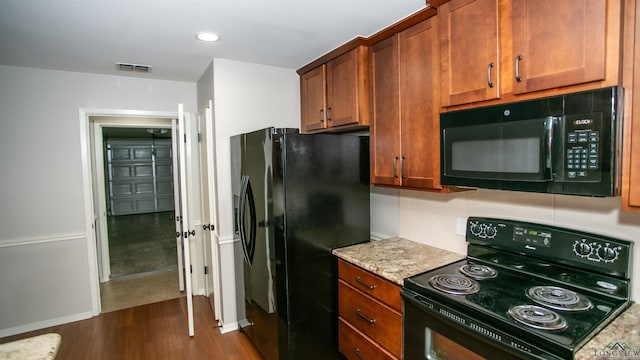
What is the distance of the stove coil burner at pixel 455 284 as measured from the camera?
58.5 inches

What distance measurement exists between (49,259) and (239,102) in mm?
2337

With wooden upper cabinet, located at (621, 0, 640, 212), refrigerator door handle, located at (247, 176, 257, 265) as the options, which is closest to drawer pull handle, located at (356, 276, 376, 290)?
refrigerator door handle, located at (247, 176, 257, 265)

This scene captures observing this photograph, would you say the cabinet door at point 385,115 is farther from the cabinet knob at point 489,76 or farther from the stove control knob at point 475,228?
the cabinet knob at point 489,76

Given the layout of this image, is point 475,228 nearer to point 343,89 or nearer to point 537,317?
point 537,317

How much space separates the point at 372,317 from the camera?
192 cm

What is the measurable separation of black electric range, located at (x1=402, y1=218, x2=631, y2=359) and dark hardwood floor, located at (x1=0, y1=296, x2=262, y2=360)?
1.72 meters

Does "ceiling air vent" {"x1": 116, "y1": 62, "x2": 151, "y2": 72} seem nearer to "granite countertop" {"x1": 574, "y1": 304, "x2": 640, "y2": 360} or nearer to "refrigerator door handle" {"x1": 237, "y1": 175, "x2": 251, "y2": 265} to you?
"refrigerator door handle" {"x1": 237, "y1": 175, "x2": 251, "y2": 265}

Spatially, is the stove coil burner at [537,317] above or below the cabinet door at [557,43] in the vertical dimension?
below

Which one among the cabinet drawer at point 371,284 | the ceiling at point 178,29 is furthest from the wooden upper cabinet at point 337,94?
the cabinet drawer at point 371,284

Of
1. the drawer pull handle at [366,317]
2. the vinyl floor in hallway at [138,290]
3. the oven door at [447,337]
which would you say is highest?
the oven door at [447,337]

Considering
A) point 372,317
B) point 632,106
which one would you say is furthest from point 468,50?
point 372,317

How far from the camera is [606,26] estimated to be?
3.71 feet

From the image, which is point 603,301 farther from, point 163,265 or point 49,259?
point 163,265

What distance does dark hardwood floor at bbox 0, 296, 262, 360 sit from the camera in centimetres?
260
